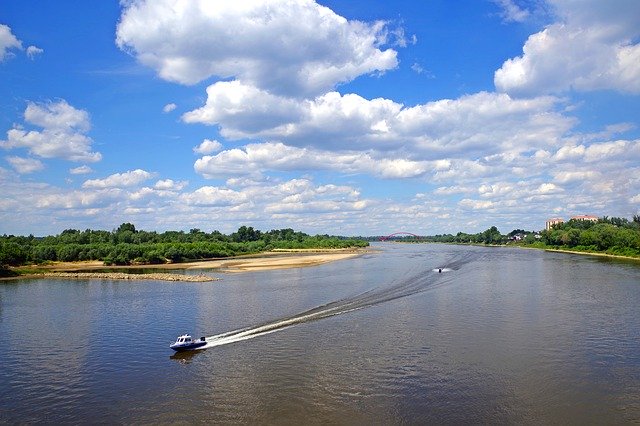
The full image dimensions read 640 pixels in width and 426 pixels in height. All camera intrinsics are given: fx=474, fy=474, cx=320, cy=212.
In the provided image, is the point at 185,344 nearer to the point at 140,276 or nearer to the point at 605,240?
the point at 140,276

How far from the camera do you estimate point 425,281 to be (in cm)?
7181

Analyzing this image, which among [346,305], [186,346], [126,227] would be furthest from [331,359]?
[126,227]

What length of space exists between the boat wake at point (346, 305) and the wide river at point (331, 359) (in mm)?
288

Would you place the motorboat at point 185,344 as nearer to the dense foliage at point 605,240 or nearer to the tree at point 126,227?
the dense foliage at point 605,240

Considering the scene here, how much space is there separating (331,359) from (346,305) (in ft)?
63.8

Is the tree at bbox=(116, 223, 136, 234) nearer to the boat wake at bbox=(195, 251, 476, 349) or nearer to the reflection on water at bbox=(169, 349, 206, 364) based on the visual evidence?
the boat wake at bbox=(195, 251, 476, 349)

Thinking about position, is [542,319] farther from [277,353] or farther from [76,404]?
[76,404]

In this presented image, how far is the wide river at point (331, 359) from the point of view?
23.8 metres

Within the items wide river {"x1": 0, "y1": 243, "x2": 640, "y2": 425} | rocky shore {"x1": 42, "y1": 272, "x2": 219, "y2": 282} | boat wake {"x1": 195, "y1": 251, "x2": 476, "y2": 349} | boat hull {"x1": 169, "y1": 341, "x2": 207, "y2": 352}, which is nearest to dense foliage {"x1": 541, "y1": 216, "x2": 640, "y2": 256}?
boat wake {"x1": 195, "y1": 251, "x2": 476, "y2": 349}

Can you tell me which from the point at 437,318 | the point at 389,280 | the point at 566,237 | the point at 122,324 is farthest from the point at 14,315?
the point at 566,237

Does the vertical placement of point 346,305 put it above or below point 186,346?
above

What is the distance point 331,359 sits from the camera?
31.5 m

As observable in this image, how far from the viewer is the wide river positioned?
23766mm

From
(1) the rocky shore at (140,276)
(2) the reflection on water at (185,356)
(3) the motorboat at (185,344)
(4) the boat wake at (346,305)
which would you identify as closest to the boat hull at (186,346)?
(3) the motorboat at (185,344)
